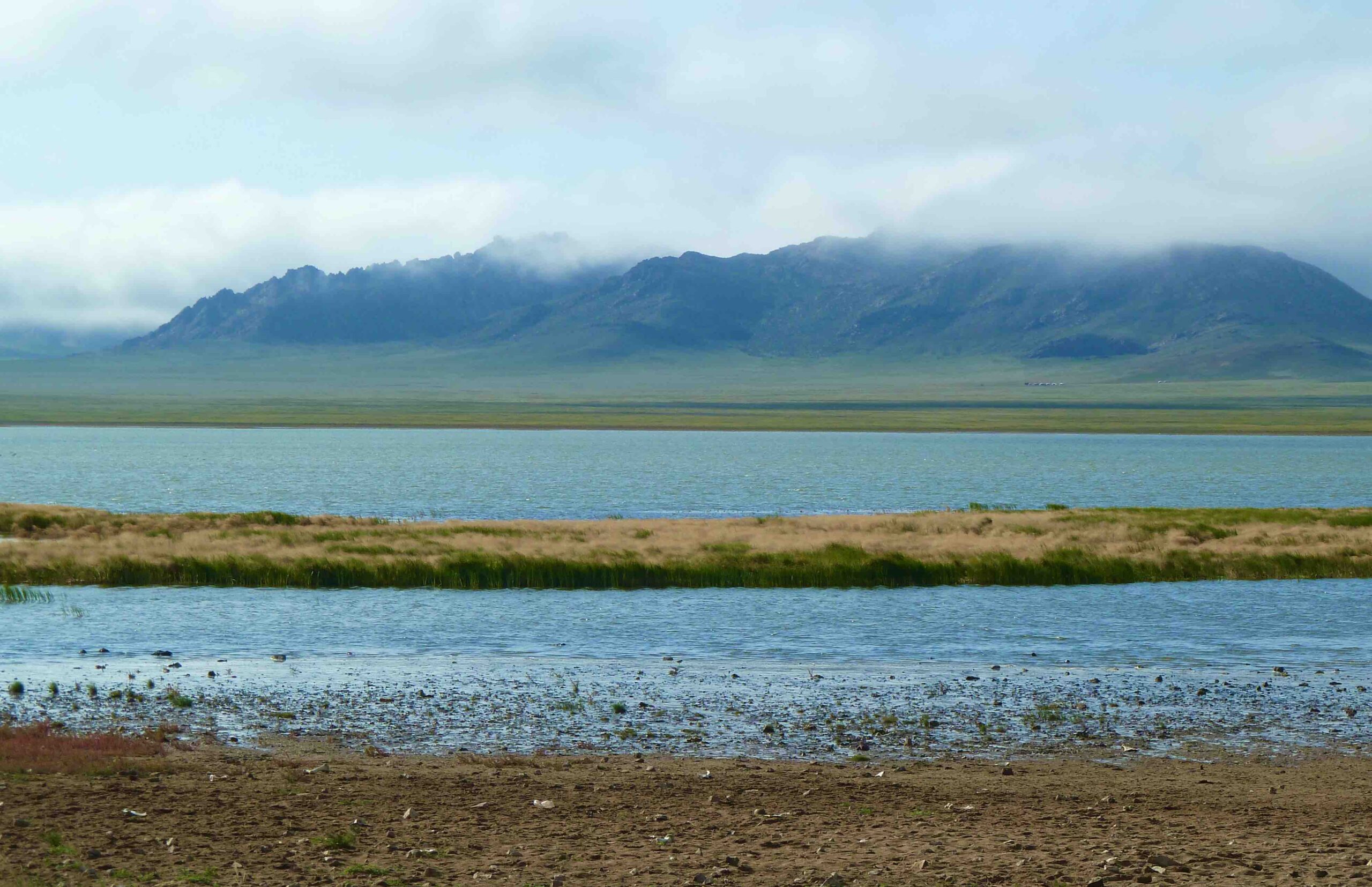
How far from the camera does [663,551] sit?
49750mm

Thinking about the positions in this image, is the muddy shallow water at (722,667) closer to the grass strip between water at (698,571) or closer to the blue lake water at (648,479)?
the grass strip between water at (698,571)

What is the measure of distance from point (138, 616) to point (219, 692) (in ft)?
43.6

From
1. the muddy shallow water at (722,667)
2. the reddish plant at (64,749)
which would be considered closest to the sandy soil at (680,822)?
the reddish plant at (64,749)

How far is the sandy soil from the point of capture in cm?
1434

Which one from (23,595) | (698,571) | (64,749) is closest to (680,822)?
(64,749)

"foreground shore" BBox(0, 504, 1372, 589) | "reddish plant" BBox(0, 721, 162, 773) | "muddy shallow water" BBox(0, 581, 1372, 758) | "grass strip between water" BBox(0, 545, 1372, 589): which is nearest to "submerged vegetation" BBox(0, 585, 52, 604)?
"muddy shallow water" BBox(0, 581, 1372, 758)

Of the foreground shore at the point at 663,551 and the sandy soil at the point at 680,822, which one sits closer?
the sandy soil at the point at 680,822

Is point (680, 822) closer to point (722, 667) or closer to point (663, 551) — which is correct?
point (722, 667)

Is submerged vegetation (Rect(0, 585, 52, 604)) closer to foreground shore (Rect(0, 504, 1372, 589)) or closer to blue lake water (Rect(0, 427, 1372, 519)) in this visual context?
foreground shore (Rect(0, 504, 1372, 589))

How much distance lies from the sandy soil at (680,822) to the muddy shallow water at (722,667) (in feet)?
7.37

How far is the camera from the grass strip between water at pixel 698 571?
45688 mm

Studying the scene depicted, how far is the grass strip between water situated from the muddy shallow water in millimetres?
1564

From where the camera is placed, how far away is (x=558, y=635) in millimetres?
35594

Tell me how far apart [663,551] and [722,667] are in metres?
19.1
